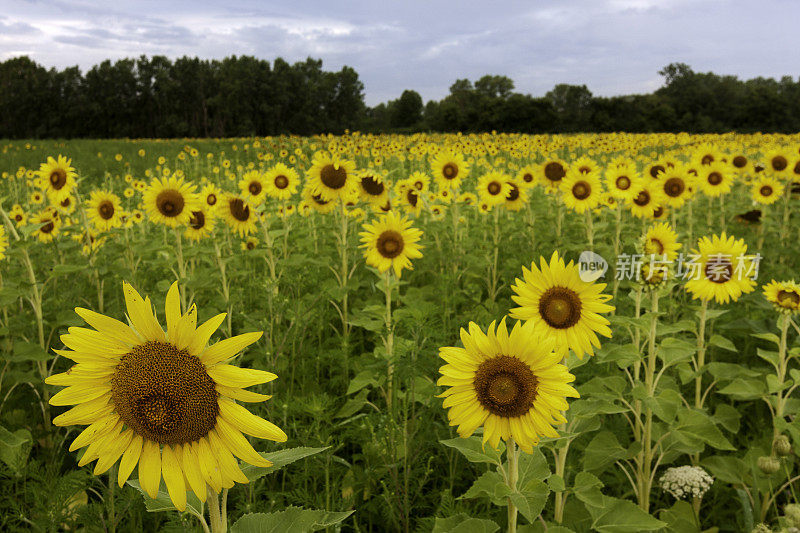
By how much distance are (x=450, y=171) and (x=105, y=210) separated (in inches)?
154

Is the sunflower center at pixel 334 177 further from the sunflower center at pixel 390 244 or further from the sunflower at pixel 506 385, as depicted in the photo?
the sunflower at pixel 506 385

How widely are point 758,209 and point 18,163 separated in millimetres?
21373

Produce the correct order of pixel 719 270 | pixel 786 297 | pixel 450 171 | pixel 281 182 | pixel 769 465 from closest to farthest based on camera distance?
pixel 769 465, pixel 786 297, pixel 719 270, pixel 281 182, pixel 450 171

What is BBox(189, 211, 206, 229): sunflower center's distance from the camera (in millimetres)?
4871

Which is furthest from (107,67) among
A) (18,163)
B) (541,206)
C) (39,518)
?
(39,518)

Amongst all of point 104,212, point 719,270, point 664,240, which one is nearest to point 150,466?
point 664,240

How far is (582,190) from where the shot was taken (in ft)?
18.1

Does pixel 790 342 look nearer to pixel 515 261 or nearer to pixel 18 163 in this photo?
pixel 515 261

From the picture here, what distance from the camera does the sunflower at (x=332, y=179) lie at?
467 centimetres

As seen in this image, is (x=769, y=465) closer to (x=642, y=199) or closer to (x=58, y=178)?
(x=642, y=199)

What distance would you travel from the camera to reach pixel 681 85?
7481cm

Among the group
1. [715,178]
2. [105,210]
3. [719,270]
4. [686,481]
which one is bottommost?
[686,481]

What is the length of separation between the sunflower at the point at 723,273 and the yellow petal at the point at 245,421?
2.92m

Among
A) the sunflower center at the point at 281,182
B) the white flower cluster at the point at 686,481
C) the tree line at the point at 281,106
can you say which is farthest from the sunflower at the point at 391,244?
the tree line at the point at 281,106
